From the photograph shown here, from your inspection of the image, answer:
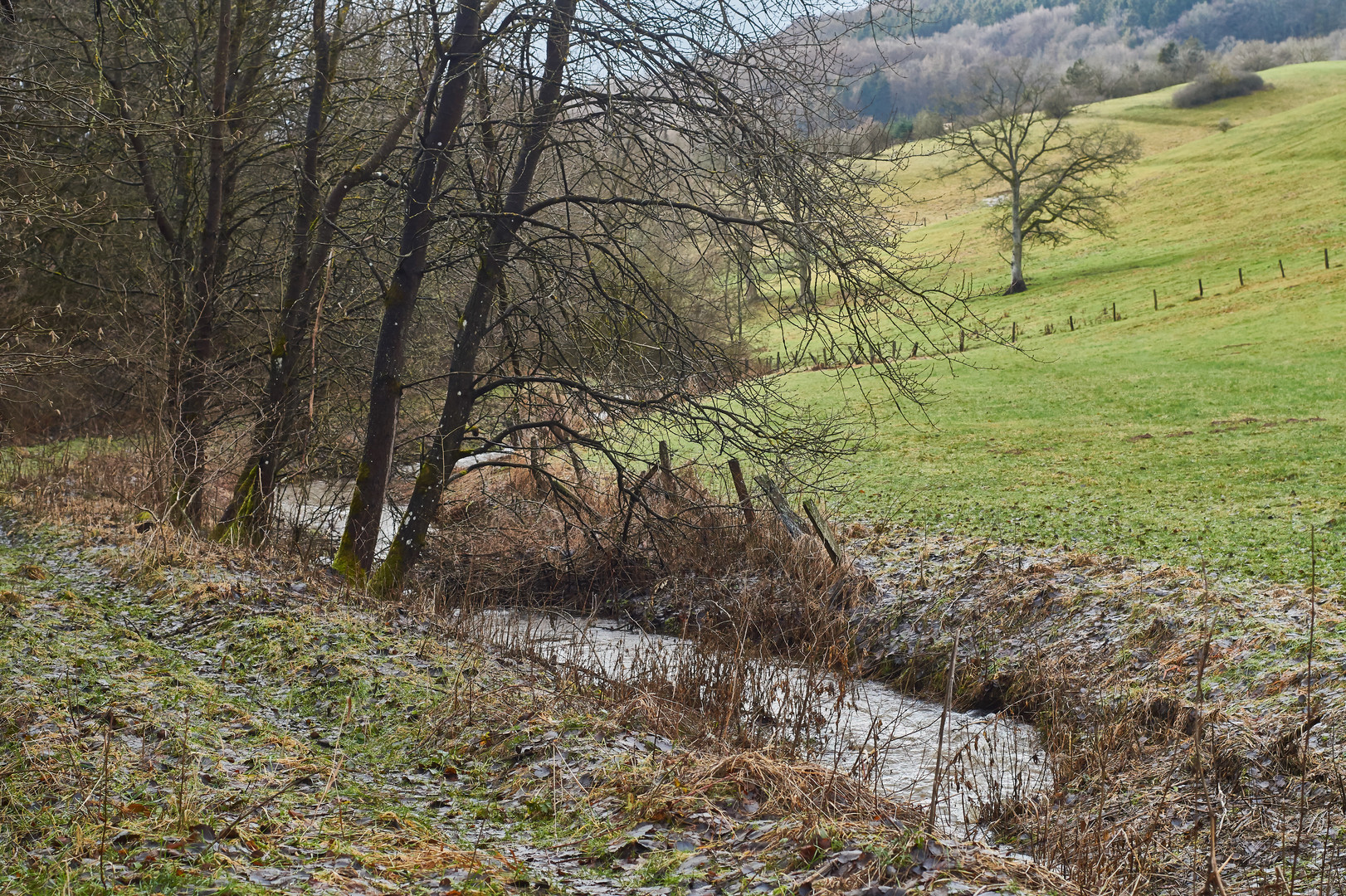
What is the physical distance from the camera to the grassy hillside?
13.5 m

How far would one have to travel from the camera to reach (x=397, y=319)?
941cm

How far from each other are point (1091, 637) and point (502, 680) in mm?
5825

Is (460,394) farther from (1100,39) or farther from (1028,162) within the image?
(1100,39)

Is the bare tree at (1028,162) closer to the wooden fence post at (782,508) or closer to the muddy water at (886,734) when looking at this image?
the wooden fence post at (782,508)

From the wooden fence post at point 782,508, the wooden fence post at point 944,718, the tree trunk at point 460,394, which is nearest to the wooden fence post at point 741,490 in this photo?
the wooden fence post at point 782,508

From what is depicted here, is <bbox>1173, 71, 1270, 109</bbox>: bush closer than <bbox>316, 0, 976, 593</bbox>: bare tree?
No

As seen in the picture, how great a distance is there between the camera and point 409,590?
10711mm

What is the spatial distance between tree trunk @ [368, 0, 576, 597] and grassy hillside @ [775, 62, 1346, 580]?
17.9 feet

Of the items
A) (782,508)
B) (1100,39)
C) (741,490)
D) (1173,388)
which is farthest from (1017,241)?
(1100,39)

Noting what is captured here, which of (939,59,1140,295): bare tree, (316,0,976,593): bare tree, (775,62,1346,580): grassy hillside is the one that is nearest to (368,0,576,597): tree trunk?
(316,0,976,593): bare tree

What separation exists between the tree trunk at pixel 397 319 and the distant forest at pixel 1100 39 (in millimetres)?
3668

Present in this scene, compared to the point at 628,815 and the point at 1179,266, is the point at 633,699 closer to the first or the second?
the point at 628,815

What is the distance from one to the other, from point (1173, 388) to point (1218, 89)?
7600 centimetres

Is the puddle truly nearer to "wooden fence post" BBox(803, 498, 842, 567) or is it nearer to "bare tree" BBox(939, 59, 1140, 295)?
"wooden fence post" BBox(803, 498, 842, 567)
